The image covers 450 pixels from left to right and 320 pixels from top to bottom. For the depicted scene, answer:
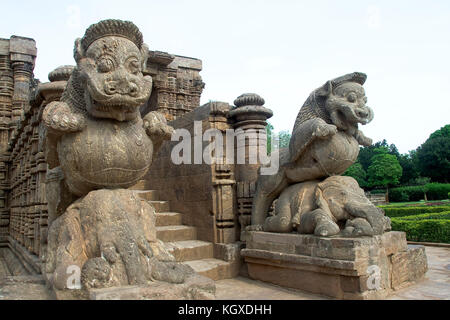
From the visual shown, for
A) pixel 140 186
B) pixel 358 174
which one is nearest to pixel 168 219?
pixel 140 186

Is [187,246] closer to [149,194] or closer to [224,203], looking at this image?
[224,203]

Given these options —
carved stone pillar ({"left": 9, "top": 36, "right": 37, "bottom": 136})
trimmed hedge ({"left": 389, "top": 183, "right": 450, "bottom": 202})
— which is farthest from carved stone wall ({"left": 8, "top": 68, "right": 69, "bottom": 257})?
trimmed hedge ({"left": 389, "top": 183, "right": 450, "bottom": 202})

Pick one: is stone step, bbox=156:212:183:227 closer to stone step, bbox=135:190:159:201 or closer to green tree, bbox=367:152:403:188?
stone step, bbox=135:190:159:201

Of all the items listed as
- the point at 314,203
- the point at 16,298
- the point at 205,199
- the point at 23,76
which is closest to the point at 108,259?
the point at 16,298

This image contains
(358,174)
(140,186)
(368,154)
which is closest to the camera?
(140,186)

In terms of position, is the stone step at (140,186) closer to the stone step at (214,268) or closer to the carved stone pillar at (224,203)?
the carved stone pillar at (224,203)

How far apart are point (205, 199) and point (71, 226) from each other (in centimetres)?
295

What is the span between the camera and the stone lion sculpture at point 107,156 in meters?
2.70

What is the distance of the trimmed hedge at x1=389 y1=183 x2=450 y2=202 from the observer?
33.4 metres

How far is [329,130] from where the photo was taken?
424cm

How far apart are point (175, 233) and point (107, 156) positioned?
2.90m

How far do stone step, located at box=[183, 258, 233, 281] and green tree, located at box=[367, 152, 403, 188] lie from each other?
43.6 m

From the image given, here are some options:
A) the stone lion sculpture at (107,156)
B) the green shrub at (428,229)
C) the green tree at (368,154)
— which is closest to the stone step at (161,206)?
the stone lion sculpture at (107,156)

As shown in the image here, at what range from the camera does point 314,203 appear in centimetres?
436
